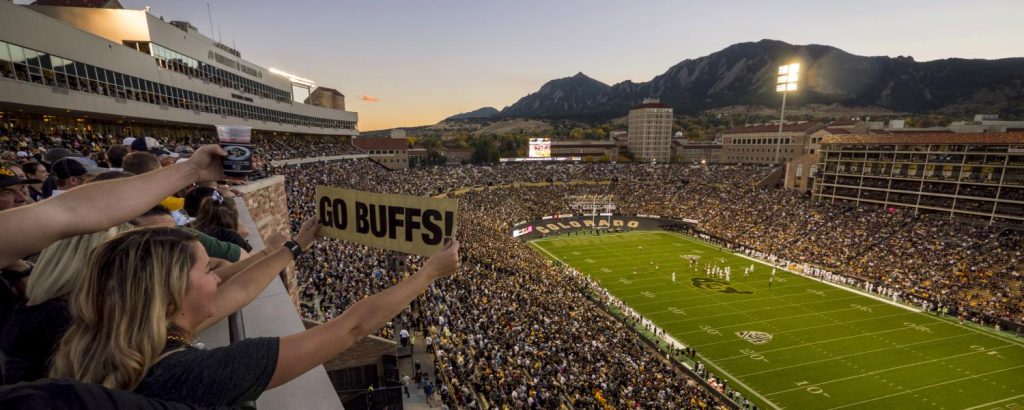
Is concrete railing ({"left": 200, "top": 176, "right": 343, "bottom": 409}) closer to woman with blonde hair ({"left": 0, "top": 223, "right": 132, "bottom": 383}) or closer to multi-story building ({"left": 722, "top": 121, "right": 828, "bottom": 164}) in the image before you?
woman with blonde hair ({"left": 0, "top": 223, "right": 132, "bottom": 383})

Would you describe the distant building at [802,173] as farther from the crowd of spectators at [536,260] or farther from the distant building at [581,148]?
the distant building at [581,148]

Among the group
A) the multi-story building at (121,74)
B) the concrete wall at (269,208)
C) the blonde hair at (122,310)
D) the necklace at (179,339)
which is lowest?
the concrete wall at (269,208)

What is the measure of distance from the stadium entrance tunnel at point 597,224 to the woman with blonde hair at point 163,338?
4637cm

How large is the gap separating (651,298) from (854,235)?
2390 centimetres

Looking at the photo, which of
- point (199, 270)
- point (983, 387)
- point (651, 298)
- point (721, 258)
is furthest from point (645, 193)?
point (199, 270)

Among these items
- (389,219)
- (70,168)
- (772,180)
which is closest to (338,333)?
(389,219)

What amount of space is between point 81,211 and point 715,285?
3630 cm

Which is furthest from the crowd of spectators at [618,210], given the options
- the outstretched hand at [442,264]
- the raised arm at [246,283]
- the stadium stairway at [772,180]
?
the outstretched hand at [442,264]

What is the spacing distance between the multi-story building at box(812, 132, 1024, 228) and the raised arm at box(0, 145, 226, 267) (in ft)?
177

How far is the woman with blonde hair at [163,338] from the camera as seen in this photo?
1469mm

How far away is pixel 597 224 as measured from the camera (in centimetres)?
5356

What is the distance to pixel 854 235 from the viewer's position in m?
40.3

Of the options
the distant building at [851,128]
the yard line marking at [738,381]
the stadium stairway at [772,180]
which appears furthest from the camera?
the distant building at [851,128]

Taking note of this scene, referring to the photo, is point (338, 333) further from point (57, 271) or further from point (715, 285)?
point (715, 285)
